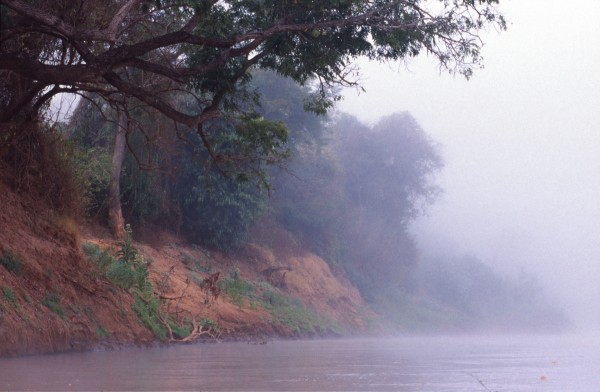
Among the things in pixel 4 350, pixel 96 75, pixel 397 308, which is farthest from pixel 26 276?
pixel 397 308

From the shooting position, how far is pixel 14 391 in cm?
888

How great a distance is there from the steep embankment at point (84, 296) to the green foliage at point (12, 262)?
0.02 m

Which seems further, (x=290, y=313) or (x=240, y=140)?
(x=290, y=313)

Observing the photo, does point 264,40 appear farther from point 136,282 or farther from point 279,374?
point 136,282

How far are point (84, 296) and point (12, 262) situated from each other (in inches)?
98.3

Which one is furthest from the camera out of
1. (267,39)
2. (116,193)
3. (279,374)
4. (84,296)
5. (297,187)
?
(297,187)

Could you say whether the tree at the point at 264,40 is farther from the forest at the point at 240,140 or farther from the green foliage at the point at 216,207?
the green foliage at the point at 216,207

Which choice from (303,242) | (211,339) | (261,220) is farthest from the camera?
(303,242)

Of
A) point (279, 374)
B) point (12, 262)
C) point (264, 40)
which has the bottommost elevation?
point (279, 374)

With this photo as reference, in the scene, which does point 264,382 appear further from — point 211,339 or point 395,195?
point 395,195

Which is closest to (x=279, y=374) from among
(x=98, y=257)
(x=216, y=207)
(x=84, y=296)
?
(x=84, y=296)

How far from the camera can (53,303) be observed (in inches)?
662

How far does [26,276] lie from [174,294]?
9359mm

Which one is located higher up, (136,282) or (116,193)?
(116,193)
